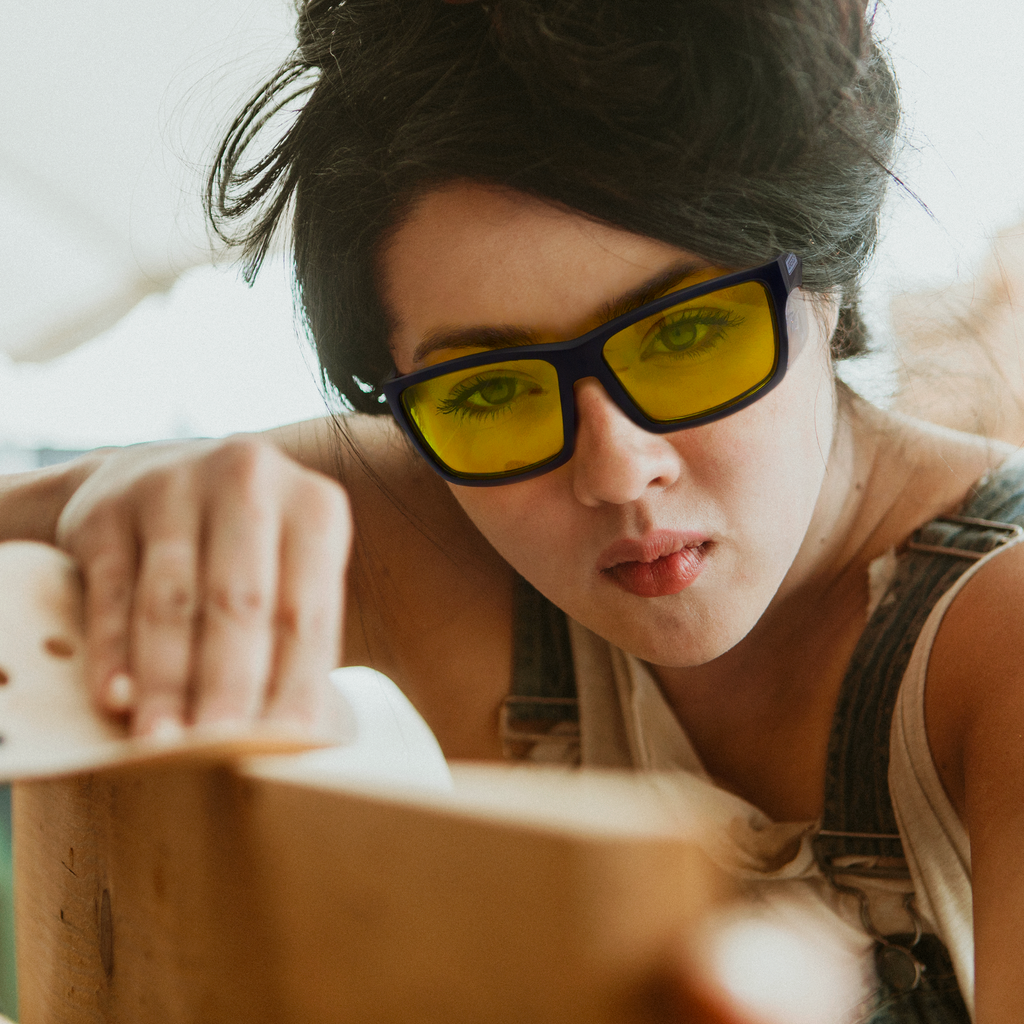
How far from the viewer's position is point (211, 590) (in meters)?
0.24

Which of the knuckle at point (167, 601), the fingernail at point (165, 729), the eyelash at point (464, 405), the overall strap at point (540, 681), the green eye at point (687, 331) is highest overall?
the green eye at point (687, 331)

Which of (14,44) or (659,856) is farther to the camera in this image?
(14,44)

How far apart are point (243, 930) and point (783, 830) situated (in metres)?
0.22

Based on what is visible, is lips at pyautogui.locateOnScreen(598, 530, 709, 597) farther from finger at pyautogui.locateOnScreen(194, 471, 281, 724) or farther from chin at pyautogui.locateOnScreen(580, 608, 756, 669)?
finger at pyautogui.locateOnScreen(194, 471, 281, 724)

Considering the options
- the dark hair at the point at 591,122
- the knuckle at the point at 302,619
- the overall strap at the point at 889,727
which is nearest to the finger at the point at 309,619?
the knuckle at the point at 302,619

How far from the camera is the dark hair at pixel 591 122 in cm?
28

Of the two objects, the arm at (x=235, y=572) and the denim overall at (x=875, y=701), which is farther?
the denim overall at (x=875, y=701)

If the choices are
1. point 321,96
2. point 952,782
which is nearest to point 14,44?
point 321,96

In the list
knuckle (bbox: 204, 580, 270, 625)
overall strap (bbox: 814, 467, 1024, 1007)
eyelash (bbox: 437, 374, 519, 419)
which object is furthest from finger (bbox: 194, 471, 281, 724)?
overall strap (bbox: 814, 467, 1024, 1007)

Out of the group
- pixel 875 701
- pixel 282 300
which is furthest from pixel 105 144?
pixel 875 701

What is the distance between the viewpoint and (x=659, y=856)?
0.23 m

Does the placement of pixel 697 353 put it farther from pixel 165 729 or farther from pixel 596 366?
pixel 165 729

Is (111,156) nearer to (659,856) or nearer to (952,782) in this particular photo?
(659,856)

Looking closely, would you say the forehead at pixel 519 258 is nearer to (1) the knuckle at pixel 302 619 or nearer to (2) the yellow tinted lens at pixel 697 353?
(2) the yellow tinted lens at pixel 697 353
